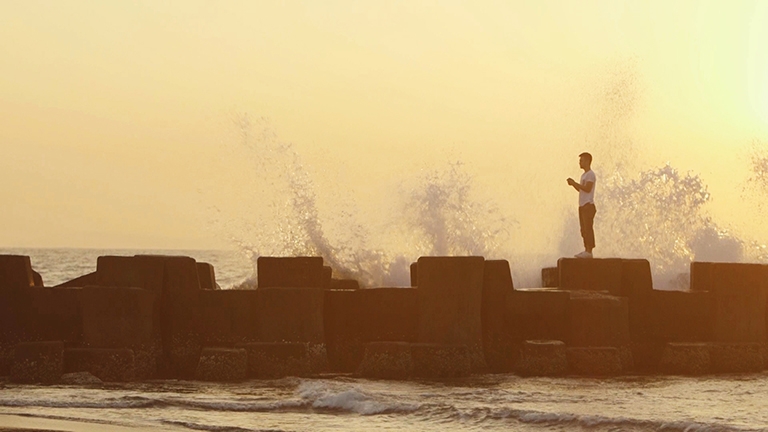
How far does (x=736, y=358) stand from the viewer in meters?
11.9

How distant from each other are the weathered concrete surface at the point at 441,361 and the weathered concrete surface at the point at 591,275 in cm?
147

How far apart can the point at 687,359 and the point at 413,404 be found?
3451 millimetres

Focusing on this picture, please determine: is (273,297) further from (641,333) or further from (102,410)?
(641,333)

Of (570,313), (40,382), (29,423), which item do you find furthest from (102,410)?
(570,313)

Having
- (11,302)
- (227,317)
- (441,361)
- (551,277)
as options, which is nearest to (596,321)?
(551,277)

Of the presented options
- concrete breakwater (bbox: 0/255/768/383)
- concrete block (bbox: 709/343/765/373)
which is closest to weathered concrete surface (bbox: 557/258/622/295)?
concrete breakwater (bbox: 0/255/768/383)

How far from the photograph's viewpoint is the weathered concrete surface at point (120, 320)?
36.5 ft

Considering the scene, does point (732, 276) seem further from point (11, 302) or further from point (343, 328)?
point (11, 302)

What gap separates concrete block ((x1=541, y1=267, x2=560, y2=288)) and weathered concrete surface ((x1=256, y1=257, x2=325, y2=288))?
101 inches

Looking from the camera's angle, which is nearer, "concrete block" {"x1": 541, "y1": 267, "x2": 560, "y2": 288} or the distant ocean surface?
the distant ocean surface

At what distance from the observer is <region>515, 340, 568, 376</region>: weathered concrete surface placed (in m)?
11.3

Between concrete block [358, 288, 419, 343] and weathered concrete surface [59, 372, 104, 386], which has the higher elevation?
concrete block [358, 288, 419, 343]

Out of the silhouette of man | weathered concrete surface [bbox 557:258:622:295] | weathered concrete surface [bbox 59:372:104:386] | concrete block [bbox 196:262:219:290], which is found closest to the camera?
weathered concrete surface [bbox 59:372:104:386]

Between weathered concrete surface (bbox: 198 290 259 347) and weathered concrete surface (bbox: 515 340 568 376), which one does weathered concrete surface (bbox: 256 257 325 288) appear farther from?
weathered concrete surface (bbox: 515 340 568 376)
